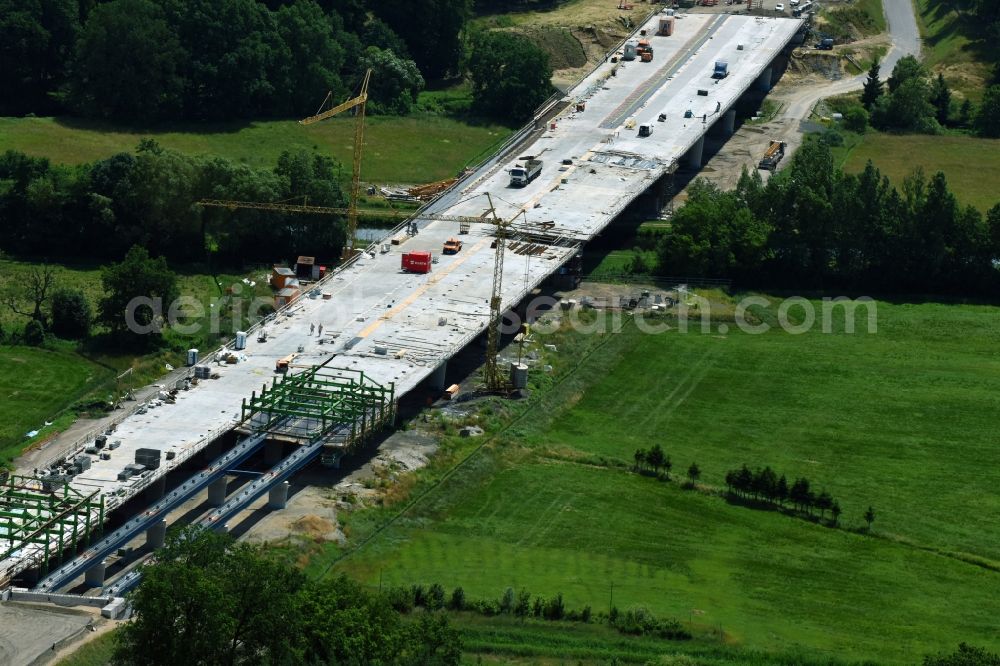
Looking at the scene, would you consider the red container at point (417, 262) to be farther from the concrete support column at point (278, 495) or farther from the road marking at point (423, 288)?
the concrete support column at point (278, 495)

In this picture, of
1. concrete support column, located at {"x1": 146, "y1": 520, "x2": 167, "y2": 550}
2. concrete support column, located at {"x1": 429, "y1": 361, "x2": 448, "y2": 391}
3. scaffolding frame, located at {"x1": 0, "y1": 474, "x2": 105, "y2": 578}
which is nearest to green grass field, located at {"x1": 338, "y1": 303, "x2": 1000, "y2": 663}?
concrete support column, located at {"x1": 429, "y1": 361, "x2": 448, "y2": 391}

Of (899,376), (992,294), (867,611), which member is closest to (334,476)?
(867,611)

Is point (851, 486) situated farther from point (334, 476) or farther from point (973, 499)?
point (334, 476)

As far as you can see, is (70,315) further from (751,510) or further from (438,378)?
(751,510)

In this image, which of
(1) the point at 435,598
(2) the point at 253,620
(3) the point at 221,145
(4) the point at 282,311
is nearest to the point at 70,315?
(4) the point at 282,311

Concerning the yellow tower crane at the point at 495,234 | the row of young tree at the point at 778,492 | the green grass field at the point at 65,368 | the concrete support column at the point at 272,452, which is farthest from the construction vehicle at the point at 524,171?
the concrete support column at the point at 272,452

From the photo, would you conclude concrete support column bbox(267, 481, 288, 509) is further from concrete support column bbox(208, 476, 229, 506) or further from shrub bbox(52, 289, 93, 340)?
shrub bbox(52, 289, 93, 340)
